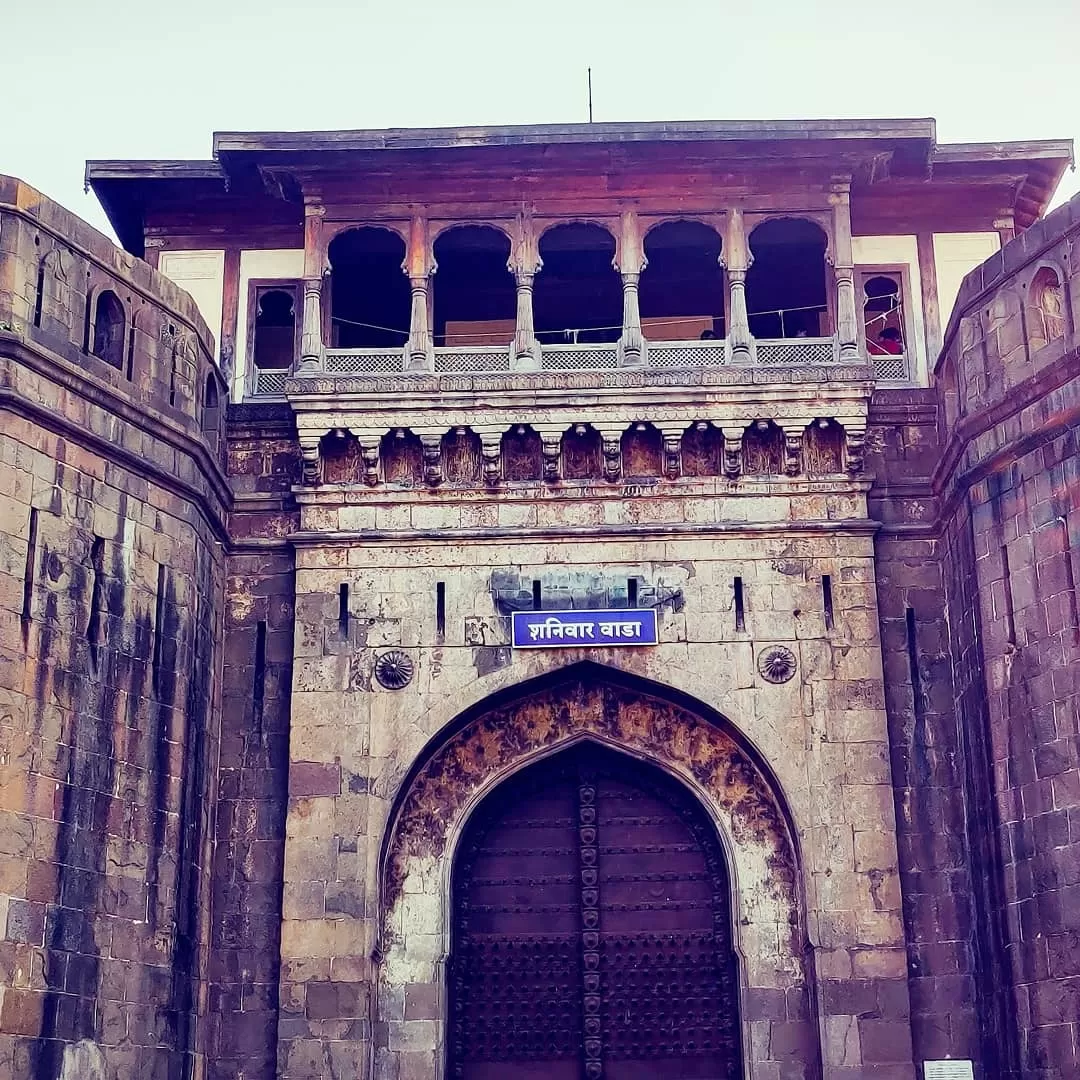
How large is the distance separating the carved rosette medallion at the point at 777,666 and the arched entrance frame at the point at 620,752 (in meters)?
0.65

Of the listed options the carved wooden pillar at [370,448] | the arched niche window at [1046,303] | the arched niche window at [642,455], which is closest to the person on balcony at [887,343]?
the arched niche window at [642,455]

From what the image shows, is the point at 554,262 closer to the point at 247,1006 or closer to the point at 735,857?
the point at 735,857

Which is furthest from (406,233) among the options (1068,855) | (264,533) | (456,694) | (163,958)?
(1068,855)

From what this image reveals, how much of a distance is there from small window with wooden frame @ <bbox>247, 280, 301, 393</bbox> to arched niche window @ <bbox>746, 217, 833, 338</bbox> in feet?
17.0

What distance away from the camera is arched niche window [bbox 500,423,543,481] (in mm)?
18453

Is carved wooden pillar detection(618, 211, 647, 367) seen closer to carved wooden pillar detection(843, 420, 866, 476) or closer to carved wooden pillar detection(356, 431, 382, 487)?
carved wooden pillar detection(843, 420, 866, 476)

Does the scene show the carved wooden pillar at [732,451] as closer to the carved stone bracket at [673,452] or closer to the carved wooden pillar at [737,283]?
the carved stone bracket at [673,452]

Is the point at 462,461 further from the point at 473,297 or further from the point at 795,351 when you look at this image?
the point at 795,351

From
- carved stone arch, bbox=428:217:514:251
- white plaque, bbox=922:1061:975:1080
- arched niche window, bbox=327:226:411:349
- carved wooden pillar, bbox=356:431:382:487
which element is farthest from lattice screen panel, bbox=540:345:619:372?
white plaque, bbox=922:1061:975:1080

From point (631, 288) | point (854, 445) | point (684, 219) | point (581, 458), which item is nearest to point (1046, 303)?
point (854, 445)

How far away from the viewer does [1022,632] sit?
16.1 m

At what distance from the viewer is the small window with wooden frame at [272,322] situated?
776 inches

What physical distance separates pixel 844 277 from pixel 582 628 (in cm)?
475

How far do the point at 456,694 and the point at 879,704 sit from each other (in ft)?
13.7
